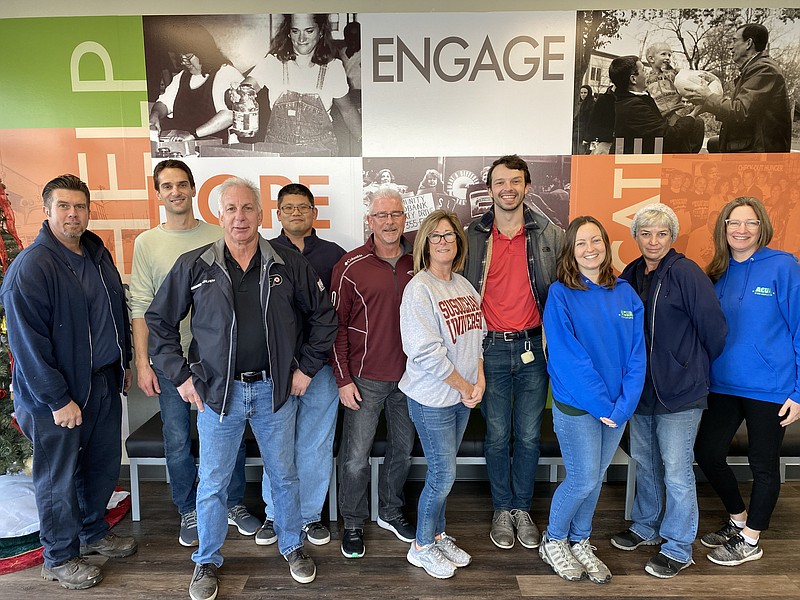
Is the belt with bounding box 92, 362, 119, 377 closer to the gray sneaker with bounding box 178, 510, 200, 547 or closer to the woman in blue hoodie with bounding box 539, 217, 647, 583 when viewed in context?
the gray sneaker with bounding box 178, 510, 200, 547

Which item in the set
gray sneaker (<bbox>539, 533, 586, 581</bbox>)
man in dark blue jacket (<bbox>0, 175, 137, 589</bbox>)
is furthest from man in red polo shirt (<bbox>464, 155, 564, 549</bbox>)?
man in dark blue jacket (<bbox>0, 175, 137, 589</bbox>)

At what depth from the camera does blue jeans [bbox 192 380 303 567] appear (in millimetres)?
2375

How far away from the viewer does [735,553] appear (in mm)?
2719

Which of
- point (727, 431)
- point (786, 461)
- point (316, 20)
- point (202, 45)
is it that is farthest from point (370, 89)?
point (786, 461)

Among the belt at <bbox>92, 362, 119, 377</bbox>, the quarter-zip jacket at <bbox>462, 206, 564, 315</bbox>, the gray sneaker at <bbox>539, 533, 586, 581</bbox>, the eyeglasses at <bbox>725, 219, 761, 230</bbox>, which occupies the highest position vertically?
the eyeglasses at <bbox>725, 219, 761, 230</bbox>

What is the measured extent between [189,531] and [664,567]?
2.30 m

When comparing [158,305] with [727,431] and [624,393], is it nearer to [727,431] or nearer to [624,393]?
[624,393]

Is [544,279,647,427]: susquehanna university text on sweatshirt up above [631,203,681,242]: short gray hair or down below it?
below

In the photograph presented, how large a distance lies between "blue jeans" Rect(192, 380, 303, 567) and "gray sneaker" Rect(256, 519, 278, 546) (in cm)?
34

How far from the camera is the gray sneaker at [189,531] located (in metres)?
2.87

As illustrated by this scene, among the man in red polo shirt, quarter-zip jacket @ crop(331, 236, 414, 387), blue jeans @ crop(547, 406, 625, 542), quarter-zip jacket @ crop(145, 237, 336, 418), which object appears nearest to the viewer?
quarter-zip jacket @ crop(145, 237, 336, 418)

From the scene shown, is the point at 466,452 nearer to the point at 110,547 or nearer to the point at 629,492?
the point at 629,492

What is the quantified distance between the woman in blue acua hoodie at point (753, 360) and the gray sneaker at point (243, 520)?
2.29 metres

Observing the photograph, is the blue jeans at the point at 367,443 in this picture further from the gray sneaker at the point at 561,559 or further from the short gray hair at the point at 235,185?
the short gray hair at the point at 235,185
